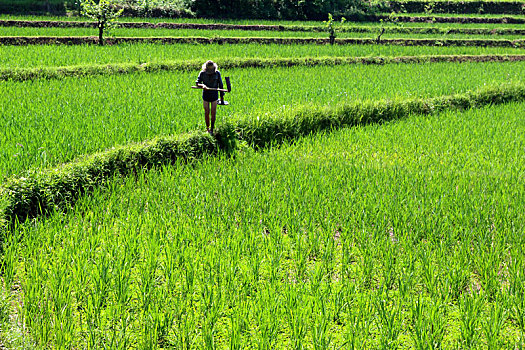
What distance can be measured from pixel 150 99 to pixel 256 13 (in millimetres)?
20101

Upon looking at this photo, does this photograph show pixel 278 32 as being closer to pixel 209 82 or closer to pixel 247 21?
pixel 247 21

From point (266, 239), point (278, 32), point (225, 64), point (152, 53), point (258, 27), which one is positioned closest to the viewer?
point (266, 239)

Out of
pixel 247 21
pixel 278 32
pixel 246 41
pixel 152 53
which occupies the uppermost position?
pixel 247 21

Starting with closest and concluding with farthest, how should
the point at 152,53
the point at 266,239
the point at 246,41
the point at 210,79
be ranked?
the point at 266,239
the point at 210,79
the point at 152,53
the point at 246,41

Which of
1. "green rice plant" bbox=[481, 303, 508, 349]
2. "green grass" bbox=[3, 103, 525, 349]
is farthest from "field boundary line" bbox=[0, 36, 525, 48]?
"green rice plant" bbox=[481, 303, 508, 349]

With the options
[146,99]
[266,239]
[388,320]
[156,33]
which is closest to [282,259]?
[266,239]

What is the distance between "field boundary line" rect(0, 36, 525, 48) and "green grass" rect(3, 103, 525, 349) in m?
10.9

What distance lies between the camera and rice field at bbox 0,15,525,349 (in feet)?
10.4

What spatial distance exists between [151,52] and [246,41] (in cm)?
573

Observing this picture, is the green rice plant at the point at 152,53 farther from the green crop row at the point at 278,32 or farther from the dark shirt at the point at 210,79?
the dark shirt at the point at 210,79

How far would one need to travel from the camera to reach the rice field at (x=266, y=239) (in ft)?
10.4

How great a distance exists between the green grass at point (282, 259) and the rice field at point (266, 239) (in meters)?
0.02

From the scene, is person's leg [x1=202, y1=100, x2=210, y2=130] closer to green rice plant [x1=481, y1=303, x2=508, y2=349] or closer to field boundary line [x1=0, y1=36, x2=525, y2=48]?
green rice plant [x1=481, y1=303, x2=508, y2=349]

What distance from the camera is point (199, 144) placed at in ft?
22.8
